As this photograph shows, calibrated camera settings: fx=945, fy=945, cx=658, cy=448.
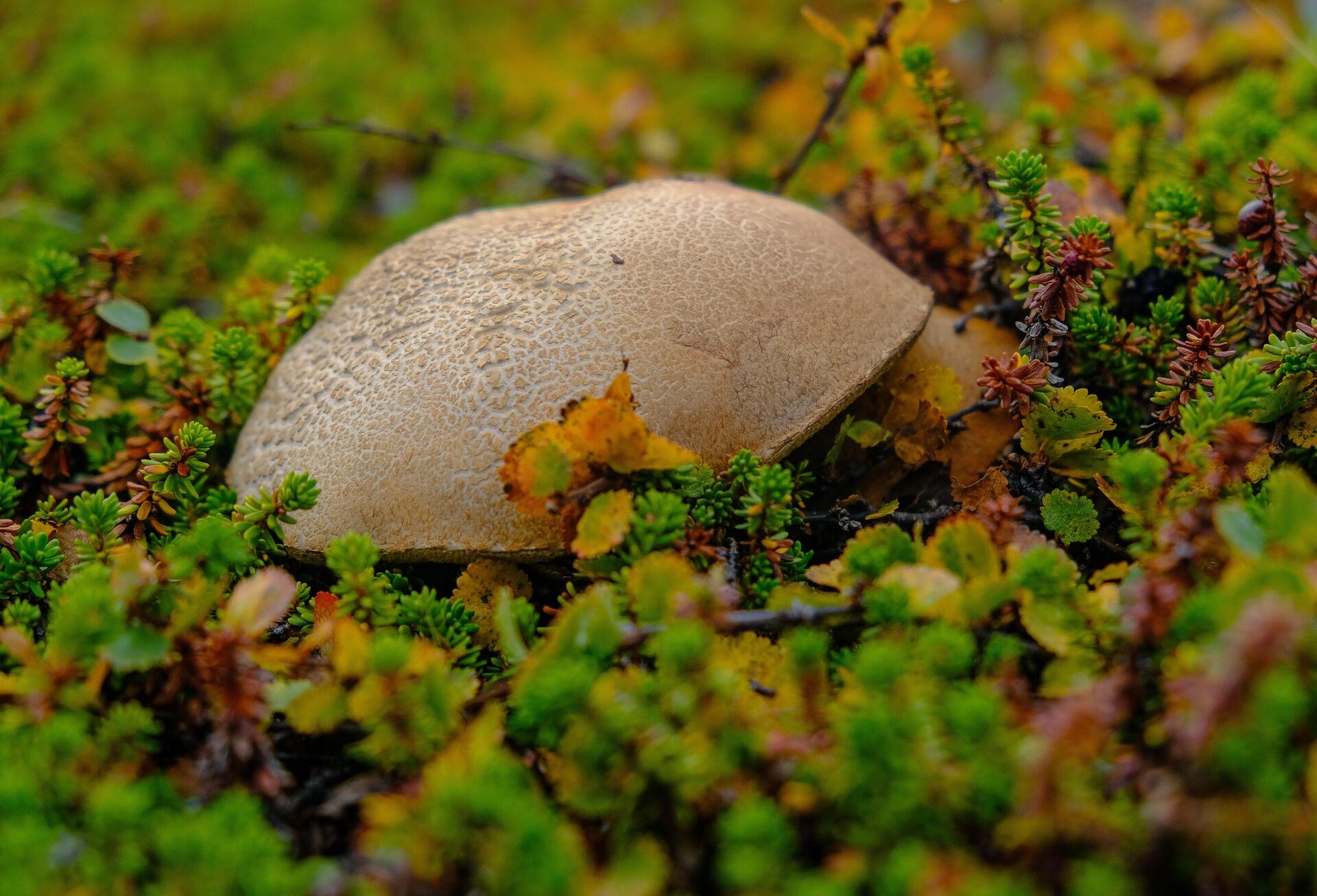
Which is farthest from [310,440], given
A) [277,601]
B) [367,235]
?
[367,235]

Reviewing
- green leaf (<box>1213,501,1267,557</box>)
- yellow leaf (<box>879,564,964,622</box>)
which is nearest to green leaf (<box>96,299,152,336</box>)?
yellow leaf (<box>879,564,964,622</box>)

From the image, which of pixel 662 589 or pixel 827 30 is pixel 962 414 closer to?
pixel 662 589

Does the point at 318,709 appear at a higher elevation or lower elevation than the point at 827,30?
lower

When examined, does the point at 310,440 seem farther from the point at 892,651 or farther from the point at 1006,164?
the point at 1006,164

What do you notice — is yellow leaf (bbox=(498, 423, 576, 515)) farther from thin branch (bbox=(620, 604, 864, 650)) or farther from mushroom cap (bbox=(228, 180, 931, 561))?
thin branch (bbox=(620, 604, 864, 650))

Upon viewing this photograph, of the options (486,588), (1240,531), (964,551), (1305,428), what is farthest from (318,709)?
(1305,428)
